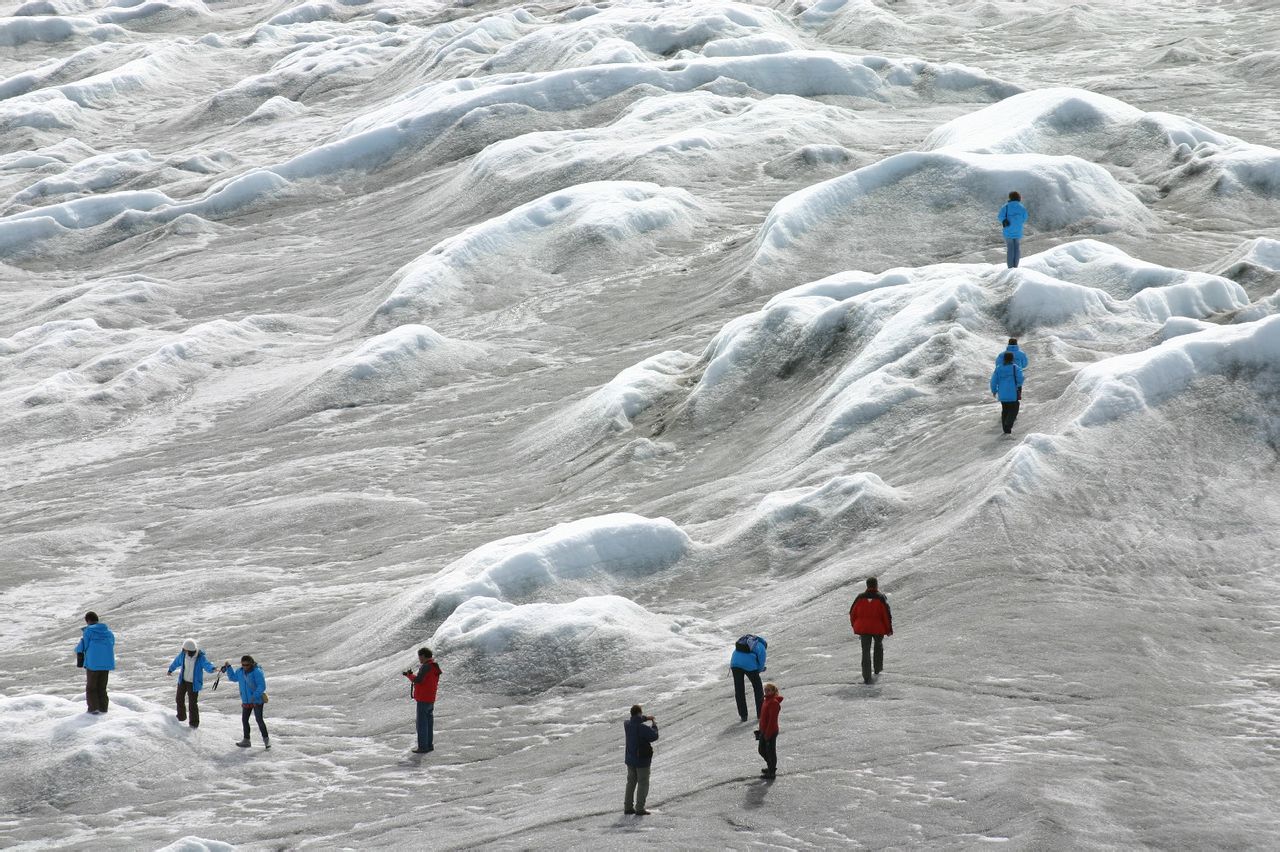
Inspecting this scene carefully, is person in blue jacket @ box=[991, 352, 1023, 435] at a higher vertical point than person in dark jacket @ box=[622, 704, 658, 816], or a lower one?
higher

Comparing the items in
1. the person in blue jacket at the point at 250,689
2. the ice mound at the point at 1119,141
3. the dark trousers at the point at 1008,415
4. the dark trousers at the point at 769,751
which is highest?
the ice mound at the point at 1119,141

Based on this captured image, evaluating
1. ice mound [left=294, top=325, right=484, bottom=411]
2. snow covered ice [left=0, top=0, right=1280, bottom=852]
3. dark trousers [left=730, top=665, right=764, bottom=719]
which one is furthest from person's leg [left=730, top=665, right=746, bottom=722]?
ice mound [left=294, top=325, right=484, bottom=411]

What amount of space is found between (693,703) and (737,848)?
4593 millimetres

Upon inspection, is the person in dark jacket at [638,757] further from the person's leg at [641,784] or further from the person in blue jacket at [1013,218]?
the person in blue jacket at [1013,218]

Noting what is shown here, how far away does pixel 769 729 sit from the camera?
12891 millimetres

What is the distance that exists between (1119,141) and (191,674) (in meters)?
29.9

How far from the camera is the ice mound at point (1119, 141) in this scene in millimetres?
35375

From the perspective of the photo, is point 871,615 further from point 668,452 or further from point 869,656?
point 668,452

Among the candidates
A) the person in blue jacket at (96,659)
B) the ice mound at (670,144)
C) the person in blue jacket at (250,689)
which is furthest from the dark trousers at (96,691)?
the ice mound at (670,144)

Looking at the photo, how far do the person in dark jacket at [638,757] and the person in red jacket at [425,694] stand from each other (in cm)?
389

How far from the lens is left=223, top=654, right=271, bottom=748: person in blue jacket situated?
55.1ft

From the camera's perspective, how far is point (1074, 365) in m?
22.9

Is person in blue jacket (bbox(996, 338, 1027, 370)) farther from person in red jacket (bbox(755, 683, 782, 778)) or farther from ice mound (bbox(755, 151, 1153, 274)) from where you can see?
ice mound (bbox(755, 151, 1153, 274))

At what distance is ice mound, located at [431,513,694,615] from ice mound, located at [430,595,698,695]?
48.4 inches
